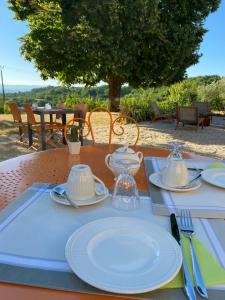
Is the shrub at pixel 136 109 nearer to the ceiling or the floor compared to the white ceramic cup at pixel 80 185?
nearer to the floor

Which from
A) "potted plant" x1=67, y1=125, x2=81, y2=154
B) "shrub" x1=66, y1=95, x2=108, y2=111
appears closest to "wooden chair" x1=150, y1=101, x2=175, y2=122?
"shrub" x1=66, y1=95, x2=108, y2=111

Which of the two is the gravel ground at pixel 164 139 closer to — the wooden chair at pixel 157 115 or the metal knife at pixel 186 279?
the wooden chair at pixel 157 115

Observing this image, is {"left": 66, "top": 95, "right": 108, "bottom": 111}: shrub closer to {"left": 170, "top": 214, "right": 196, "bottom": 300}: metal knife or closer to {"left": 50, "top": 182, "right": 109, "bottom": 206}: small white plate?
{"left": 50, "top": 182, "right": 109, "bottom": 206}: small white plate

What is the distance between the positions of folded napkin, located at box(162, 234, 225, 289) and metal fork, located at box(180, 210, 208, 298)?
0.4 inches

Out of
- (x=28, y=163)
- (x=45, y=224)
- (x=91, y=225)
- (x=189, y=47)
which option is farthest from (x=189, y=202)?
(x=189, y=47)

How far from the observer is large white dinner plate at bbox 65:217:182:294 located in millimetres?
662

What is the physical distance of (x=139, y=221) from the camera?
0.93 m

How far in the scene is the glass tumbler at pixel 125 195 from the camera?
3.57 ft

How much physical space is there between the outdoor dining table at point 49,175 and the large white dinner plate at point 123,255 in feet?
0.11

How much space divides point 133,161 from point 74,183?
1.28 ft

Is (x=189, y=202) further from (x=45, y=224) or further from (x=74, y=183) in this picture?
(x=45, y=224)

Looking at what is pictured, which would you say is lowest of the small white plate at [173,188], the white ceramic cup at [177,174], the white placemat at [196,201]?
the white placemat at [196,201]

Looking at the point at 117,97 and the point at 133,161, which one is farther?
the point at 117,97

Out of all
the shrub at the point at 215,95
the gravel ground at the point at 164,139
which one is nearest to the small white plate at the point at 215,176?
the gravel ground at the point at 164,139
